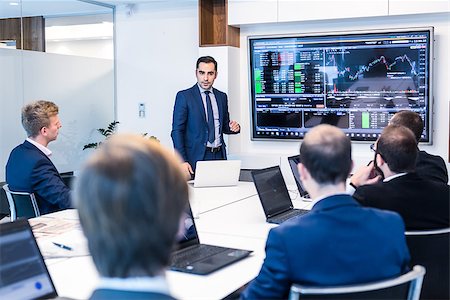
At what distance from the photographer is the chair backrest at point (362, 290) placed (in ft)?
4.99

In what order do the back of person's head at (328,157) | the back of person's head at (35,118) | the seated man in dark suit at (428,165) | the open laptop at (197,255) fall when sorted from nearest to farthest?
the back of person's head at (328,157) → the open laptop at (197,255) → the seated man in dark suit at (428,165) → the back of person's head at (35,118)

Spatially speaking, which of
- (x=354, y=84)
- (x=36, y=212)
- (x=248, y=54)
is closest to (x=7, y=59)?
(x=248, y=54)

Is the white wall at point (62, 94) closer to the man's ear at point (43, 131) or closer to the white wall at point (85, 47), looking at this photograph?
the white wall at point (85, 47)

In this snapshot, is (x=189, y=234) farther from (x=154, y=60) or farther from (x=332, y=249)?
(x=154, y=60)

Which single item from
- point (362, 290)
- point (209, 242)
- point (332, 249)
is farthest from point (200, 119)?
point (362, 290)

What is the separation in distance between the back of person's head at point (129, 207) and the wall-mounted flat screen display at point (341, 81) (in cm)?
444

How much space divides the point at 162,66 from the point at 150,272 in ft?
18.0

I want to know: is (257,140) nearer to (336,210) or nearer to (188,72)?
(188,72)

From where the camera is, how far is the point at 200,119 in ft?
16.7

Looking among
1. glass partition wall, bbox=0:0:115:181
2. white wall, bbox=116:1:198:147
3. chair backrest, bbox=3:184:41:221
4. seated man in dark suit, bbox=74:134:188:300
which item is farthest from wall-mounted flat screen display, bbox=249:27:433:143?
seated man in dark suit, bbox=74:134:188:300

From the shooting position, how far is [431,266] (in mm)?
2223

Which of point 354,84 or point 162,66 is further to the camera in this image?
point 162,66

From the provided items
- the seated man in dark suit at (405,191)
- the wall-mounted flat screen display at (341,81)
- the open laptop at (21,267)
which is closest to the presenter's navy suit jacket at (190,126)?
the wall-mounted flat screen display at (341,81)

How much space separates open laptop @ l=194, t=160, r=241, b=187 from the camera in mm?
4078
